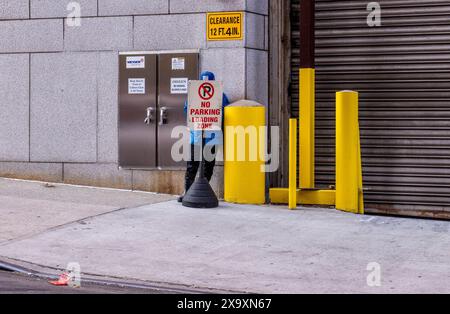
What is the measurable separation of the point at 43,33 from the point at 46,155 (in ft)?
6.94

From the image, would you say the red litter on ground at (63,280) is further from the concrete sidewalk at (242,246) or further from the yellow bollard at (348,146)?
the yellow bollard at (348,146)

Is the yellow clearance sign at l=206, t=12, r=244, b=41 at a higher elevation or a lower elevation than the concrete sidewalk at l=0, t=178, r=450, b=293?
higher

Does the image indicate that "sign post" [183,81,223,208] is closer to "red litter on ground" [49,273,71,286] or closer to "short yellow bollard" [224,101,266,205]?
"short yellow bollard" [224,101,266,205]

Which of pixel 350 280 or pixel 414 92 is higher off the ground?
→ pixel 414 92

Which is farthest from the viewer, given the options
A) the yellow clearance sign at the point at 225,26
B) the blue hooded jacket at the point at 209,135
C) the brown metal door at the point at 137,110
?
the brown metal door at the point at 137,110

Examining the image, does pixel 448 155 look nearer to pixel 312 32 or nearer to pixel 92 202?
pixel 312 32

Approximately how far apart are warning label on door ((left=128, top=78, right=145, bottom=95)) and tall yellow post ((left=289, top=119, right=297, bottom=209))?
9.29ft

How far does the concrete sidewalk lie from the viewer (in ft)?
24.2

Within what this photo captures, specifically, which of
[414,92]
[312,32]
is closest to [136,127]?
[312,32]

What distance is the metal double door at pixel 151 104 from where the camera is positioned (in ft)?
41.5

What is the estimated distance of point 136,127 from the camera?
12930 millimetres

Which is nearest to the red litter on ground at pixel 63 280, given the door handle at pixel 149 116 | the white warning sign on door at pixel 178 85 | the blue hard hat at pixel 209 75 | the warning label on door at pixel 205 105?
the warning label on door at pixel 205 105

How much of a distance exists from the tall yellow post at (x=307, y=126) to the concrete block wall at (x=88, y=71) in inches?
33.0

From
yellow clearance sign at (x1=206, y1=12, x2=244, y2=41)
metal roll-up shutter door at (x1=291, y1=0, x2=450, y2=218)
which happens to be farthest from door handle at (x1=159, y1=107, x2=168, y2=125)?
metal roll-up shutter door at (x1=291, y1=0, x2=450, y2=218)
